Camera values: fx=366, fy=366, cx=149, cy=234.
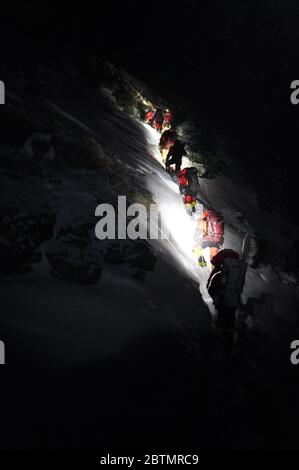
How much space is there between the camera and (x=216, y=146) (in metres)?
24.2

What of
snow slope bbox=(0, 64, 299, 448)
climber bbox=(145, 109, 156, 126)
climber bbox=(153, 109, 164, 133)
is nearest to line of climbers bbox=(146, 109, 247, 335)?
snow slope bbox=(0, 64, 299, 448)

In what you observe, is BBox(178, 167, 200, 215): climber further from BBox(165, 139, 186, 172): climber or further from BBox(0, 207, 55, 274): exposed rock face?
BBox(0, 207, 55, 274): exposed rock face

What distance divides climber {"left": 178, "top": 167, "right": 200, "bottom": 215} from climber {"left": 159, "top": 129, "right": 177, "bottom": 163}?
2.75 metres

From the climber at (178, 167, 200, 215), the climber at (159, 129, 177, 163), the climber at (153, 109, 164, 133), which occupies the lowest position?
the climber at (178, 167, 200, 215)

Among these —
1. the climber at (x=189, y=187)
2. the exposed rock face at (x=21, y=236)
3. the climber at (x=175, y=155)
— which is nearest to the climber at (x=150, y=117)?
the climber at (x=175, y=155)

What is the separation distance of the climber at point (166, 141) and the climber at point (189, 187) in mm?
2751

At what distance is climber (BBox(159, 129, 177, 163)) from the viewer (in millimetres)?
14125

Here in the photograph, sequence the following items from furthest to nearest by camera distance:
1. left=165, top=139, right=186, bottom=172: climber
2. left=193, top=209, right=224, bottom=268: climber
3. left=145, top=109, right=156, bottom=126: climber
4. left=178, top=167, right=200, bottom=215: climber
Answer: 1. left=145, top=109, right=156, bottom=126: climber
2. left=165, top=139, right=186, bottom=172: climber
3. left=178, top=167, right=200, bottom=215: climber
4. left=193, top=209, right=224, bottom=268: climber

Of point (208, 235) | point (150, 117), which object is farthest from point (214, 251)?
point (150, 117)

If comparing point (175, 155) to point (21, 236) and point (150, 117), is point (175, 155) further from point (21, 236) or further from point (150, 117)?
point (21, 236)

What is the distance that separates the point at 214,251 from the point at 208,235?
470 mm

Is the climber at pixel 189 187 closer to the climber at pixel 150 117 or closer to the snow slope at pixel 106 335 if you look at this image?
the snow slope at pixel 106 335
